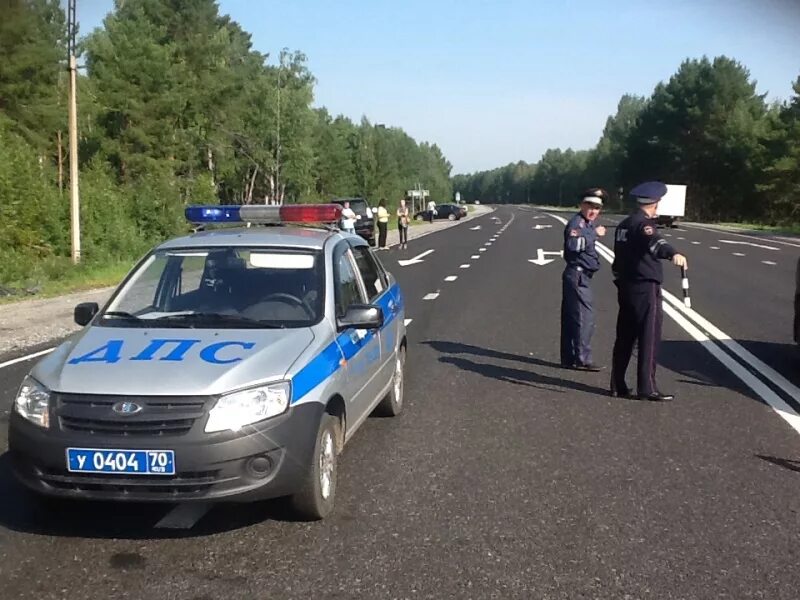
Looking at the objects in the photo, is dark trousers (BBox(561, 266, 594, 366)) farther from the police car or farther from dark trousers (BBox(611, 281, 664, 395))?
the police car

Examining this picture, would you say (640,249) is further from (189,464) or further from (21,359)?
(21,359)

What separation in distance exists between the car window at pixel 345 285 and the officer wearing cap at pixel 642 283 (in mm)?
2656

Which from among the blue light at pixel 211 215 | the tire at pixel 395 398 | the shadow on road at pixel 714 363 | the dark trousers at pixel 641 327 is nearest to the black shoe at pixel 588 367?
the shadow on road at pixel 714 363

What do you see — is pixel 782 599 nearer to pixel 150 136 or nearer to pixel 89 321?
pixel 89 321

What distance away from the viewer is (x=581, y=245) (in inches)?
358

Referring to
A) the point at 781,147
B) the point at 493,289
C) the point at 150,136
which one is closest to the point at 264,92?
the point at 150,136

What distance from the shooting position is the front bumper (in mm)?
4184

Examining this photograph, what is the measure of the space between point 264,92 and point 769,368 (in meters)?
66.4

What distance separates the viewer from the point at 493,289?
18094 mm

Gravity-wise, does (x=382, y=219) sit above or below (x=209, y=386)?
below

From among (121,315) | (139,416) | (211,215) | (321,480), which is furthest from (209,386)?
(211,215)

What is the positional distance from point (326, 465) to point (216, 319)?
1148 millimetres

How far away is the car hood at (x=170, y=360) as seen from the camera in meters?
4.27

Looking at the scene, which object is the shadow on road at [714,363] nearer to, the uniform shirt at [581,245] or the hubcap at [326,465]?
the uniform shirt at [581,245]
